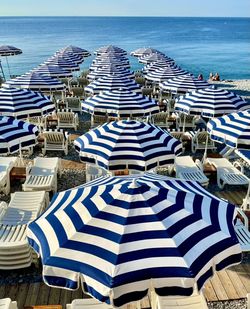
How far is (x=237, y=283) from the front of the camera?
6.32 meters

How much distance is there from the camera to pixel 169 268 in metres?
3.96

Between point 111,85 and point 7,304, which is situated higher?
point 111,85

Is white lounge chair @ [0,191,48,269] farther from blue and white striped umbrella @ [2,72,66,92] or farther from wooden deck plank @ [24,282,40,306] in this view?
blue and white striped umbrella @ [2,72,66,92]

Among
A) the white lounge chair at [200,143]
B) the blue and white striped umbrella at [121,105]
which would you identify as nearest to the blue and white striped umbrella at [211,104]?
the white lounge chair at [200,143]

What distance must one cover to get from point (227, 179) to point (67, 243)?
6.53 meters

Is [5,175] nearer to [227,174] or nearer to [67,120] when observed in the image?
[67,120]

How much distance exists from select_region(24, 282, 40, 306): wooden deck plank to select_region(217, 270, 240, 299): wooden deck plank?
11.1ft

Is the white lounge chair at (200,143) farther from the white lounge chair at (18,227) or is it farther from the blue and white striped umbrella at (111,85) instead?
the white lounge chair at (18,227)

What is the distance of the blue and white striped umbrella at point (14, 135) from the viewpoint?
8.16 meters

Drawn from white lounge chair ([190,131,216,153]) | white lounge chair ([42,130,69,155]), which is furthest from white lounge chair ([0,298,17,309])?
white lounge chair ([190,131,216,153])

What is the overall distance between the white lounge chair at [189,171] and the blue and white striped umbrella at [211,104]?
1.95 m

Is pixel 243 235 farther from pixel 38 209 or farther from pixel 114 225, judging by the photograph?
pixel 38 209

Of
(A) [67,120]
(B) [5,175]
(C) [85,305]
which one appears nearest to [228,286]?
(C) [85,305]

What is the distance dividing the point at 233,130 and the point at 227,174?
178cm
